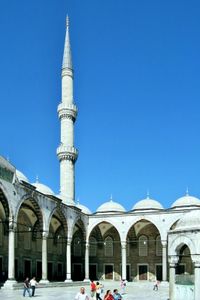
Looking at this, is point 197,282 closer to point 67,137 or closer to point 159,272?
point 159,272

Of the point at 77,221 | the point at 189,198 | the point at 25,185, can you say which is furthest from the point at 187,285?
the point at 189,198

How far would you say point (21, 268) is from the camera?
3434cm

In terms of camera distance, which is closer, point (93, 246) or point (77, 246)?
point (77, 246)

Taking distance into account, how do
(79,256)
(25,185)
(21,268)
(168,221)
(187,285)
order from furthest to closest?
(79,256)
(168,221)
(21,268)
(25,185)
(187,285)

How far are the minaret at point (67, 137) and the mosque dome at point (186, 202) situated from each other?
878 centimetres

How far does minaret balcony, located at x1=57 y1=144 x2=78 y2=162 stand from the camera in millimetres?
41281

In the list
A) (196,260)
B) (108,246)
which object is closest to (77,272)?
(108,246)

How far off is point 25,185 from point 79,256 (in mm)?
16526

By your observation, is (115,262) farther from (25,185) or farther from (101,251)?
(25,185)

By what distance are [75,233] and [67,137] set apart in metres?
8.55

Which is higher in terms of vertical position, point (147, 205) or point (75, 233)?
point (147, 205)

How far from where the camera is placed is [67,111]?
1678 inches

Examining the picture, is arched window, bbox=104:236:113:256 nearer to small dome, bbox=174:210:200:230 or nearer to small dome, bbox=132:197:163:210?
small dome, bbox=132:197:163:210

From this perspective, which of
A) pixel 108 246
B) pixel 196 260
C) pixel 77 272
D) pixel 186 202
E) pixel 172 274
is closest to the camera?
pixel 196 260
